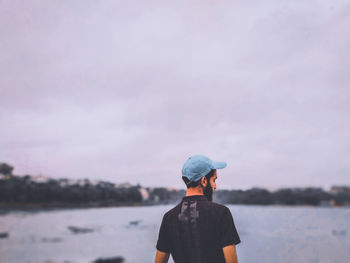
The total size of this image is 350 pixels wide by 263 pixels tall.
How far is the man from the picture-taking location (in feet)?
10.3

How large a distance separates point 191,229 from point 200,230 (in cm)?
9

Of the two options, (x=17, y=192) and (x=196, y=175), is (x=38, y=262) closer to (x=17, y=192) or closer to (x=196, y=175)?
(x=196, y=175)

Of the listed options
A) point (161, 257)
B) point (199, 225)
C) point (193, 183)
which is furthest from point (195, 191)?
point (161, 257)

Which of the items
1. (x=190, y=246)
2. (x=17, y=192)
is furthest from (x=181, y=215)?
(x=17, y=192)

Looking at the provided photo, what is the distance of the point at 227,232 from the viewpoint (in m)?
3.12

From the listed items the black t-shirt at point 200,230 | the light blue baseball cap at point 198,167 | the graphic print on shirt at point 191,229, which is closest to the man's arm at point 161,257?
the black t-shirt at point 200,230

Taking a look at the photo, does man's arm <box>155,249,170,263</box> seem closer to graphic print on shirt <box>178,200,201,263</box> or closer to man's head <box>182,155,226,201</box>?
graphic print on shirt <box>178,200,201,263</box>

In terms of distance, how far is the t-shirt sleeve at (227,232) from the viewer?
3090 millimetres

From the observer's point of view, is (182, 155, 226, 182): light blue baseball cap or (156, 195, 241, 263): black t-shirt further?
(182, 155, 226, 182): light blue baseball cap

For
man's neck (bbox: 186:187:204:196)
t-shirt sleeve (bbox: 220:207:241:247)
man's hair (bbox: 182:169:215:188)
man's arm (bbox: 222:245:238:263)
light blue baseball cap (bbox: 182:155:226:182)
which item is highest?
light blue baseball cap (bbox: 182:155:226:182)

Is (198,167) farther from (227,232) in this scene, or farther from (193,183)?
(227,232)

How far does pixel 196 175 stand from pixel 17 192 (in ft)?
371

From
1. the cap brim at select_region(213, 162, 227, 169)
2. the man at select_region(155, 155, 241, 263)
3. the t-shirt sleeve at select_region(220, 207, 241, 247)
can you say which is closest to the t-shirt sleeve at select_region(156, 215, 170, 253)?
the man at select_region(155, 155, 241, 263)

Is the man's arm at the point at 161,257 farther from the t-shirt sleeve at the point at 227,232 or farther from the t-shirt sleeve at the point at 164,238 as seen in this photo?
the t-shirt sleeve at the point at 227,232
